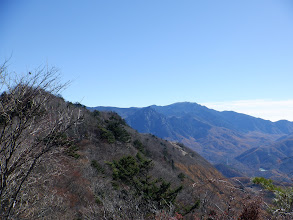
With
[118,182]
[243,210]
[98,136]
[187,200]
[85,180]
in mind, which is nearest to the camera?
[243,210]

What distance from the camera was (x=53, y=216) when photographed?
36.7 feet

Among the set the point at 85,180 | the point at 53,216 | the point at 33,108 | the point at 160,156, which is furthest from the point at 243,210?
the point at 160,156

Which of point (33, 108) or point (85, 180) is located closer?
point (33, 108)

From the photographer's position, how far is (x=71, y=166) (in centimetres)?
2142

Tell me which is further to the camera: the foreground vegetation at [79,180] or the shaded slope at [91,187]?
the shaded slope at [91,187]

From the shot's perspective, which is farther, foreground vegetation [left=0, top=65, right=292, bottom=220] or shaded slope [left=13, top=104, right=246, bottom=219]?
shaded slope [left=13, top=104, right=246, bottom=219]

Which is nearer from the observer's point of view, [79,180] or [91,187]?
[91,187]

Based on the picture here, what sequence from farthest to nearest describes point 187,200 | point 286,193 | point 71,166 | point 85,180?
point 187,200 < point 71,166 < point 85,180 < point 286,193

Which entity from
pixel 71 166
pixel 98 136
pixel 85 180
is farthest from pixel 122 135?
pixel 85 180

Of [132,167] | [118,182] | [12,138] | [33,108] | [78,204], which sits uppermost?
[33,108]

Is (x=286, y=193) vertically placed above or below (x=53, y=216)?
above

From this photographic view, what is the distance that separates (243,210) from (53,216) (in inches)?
433

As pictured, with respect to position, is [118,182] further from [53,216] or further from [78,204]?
[53,216]

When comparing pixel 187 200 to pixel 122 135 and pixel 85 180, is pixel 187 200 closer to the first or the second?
pixel 85 180
